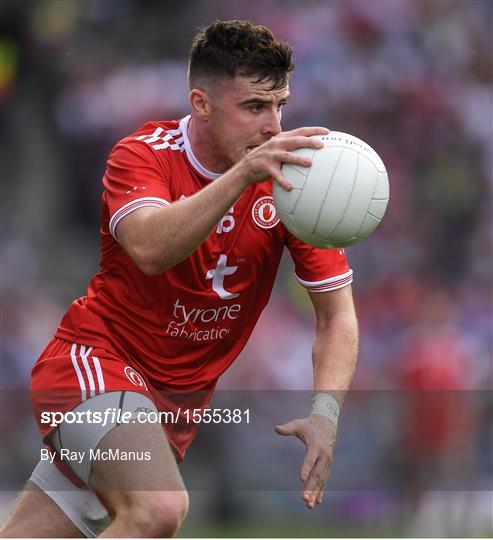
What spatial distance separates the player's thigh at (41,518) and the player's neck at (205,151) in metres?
1.72

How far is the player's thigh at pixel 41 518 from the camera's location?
17.7ft

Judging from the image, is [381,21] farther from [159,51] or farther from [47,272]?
[47,272]

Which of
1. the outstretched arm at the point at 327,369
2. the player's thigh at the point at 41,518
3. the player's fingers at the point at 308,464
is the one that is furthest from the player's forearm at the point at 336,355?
the player's thigh at the point at 41,518

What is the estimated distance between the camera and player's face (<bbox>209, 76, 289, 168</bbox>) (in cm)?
509

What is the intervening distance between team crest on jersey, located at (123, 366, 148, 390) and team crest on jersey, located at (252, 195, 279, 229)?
34.9 inches

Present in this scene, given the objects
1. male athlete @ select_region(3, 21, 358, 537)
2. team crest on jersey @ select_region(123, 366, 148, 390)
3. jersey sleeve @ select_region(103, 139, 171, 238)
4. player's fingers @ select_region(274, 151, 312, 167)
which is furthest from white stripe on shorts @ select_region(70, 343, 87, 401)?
player's fingers @ select_region(274, 151, 312, 167)

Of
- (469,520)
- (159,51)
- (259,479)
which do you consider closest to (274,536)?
(259,479)

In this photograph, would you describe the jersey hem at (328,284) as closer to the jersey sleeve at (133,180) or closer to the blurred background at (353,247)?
the jersey sleeve at (133,180)

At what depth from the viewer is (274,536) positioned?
10438 millimetres

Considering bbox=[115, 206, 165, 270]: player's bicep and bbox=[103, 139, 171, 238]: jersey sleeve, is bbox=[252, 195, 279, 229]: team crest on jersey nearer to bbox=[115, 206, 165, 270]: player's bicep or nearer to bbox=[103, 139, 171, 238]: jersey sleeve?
bbox=[103, 139, 171, 238]: jersey sleeve

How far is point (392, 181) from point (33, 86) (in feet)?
15.5

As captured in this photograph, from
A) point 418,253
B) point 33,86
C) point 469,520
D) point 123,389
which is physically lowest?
point 469,520

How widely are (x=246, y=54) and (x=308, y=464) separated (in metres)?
1.81

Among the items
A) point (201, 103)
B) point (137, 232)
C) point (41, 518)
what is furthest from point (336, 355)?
point (41, 518)
